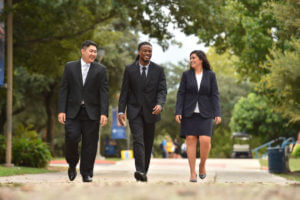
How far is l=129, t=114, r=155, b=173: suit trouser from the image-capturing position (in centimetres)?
869

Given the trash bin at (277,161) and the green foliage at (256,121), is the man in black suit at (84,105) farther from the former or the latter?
the green foliage at (256,121)

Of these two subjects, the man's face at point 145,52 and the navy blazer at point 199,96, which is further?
the navy blazer at point 199,96

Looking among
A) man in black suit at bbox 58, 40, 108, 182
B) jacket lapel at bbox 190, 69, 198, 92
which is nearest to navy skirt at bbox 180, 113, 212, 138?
jacket lapel at bbox 190, 69, 198, 92

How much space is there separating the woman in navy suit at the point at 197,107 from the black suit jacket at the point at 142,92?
44 centimetres

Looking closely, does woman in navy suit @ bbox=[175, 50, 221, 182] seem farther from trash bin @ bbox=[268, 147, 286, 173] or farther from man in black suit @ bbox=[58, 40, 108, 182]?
trash bin @ bbox=[268, 147, 286, 173]

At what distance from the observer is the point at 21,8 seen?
18.1 meters

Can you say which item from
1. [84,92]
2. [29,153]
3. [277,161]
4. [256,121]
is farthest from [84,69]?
[256,121]

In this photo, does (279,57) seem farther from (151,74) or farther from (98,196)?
(98,196)

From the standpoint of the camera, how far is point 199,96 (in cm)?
943

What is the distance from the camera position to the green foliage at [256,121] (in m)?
41.7

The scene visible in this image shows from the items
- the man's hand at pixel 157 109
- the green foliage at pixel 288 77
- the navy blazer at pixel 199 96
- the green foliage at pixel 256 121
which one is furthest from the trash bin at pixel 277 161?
the green foliage at pixel 256 121

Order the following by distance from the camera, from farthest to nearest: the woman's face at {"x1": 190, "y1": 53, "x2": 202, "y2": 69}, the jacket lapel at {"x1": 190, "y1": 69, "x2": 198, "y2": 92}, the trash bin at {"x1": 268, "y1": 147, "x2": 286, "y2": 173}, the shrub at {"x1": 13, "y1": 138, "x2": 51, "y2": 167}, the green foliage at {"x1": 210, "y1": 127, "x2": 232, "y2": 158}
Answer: the green foliage at {"x1": 210, "y1": 127, "x2": 232, "y2": 158} → the trash bin at {"x1": 268, "y1": 147, "x2": 286, "y2": 173} → the shrub at {"x1": 13, "y1": 138, "x2": 51, "y2": 167} → the woman's face at {"x1": 190, "y1": 53, "x2": 202, "y2": 69} → the jacket lapel at {"x1": 190, "y1": 69, "x2": 198, "y2": 92}

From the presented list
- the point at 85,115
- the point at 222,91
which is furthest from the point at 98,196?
the point at 222,91

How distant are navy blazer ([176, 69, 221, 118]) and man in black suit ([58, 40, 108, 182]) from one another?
1.25 m
